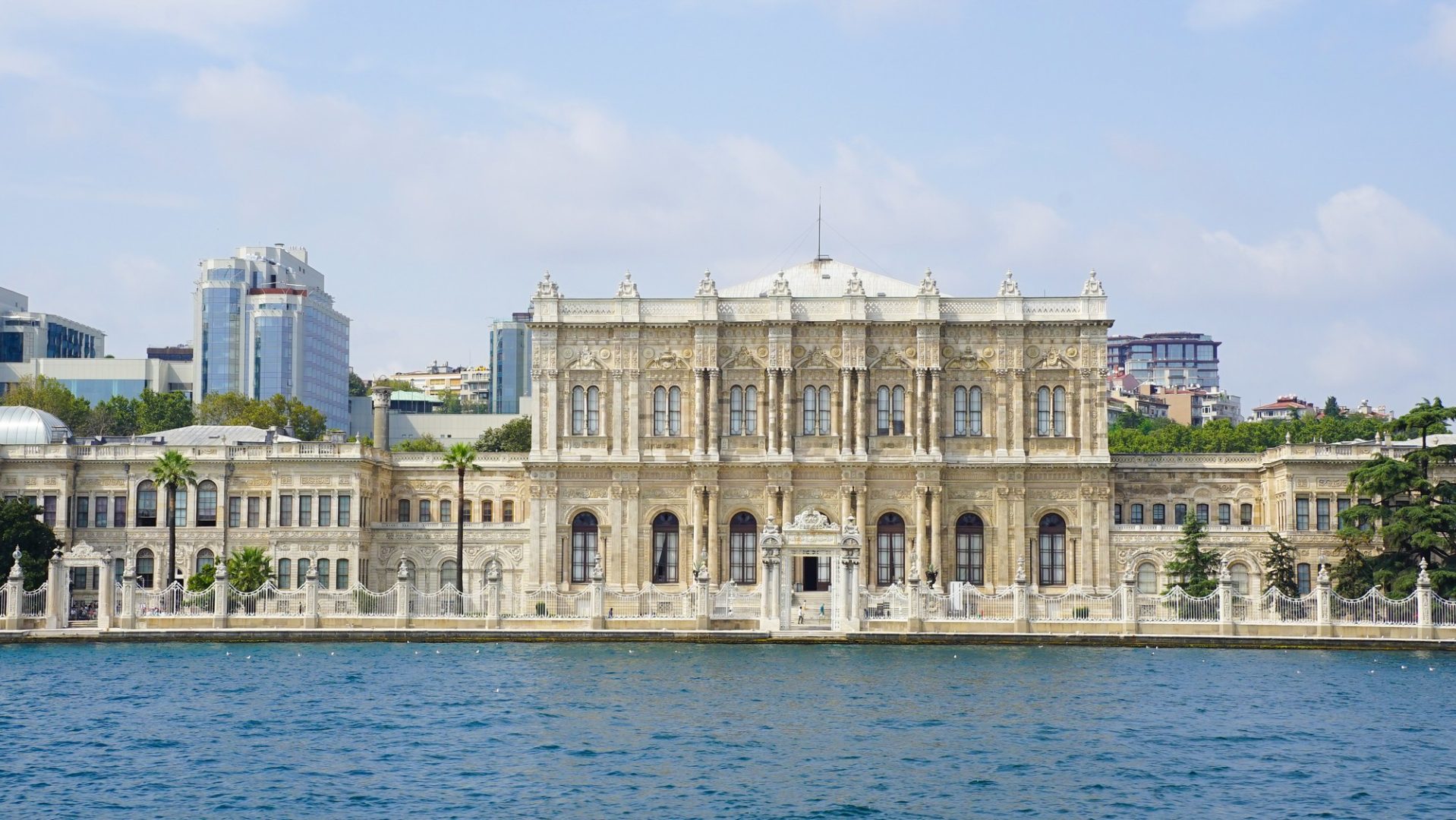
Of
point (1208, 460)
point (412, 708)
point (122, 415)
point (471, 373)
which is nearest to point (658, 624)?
point (412, 708)

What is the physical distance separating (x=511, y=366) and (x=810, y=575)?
9853 centimetres

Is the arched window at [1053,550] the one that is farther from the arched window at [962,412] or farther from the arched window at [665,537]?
the arched window at [665,537]

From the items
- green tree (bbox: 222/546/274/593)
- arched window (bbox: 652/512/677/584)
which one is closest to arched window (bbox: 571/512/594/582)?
arched window (bbox: 652/512/677/584)

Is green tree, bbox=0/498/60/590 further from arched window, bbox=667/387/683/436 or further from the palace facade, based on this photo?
arched window, bbox=667/387/683/436

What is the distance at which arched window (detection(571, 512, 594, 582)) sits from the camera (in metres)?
66.2

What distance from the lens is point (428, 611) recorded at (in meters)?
54.5

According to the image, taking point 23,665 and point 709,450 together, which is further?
point 709,450

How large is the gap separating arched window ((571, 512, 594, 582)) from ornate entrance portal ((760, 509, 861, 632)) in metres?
7.77

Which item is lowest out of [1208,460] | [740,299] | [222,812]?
[222,812]

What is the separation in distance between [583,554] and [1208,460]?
73.4ft

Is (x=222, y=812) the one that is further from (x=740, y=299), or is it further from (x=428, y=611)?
(x=740, y=299)

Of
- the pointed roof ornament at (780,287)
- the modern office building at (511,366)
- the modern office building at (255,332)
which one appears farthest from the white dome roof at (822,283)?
the modern office building at (511,366)

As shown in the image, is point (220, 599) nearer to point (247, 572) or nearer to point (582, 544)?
point (247, 572)

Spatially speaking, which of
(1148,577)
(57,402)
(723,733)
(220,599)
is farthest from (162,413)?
(723,733)
